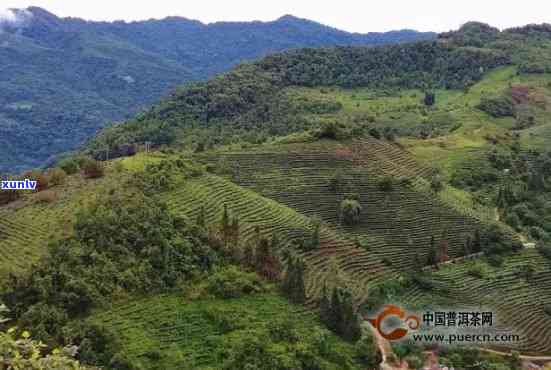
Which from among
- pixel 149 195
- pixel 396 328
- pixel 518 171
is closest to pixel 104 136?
pixel 149 195

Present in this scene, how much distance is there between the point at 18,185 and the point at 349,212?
21.3 m

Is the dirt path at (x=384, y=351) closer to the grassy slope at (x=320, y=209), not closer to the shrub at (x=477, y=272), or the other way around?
the grassy slope at (x=320, y=209)

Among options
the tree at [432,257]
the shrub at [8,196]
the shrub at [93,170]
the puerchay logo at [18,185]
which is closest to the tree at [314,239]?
the tree at [432,257]

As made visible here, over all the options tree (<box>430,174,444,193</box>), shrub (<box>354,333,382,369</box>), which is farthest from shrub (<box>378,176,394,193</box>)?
shrub (<box>354,333,382,369</box>)

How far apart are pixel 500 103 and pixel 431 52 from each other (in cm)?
2593

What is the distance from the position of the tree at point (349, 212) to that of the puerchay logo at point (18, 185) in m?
20.1

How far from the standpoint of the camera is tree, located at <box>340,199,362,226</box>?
3941 cm

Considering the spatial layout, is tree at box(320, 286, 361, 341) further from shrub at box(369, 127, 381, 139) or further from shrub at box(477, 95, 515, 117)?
shrub at box(477, 95, 515, 117)

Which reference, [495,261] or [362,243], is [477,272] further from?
[362,243]

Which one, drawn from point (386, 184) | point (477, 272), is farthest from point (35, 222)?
point (477, 272)

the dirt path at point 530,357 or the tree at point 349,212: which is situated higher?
the tree at point 349,212

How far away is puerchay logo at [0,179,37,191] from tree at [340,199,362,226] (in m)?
20.1

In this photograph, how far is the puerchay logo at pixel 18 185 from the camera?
110 ft

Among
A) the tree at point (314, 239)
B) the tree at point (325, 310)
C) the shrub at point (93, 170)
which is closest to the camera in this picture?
the tree at point (325, 310)
